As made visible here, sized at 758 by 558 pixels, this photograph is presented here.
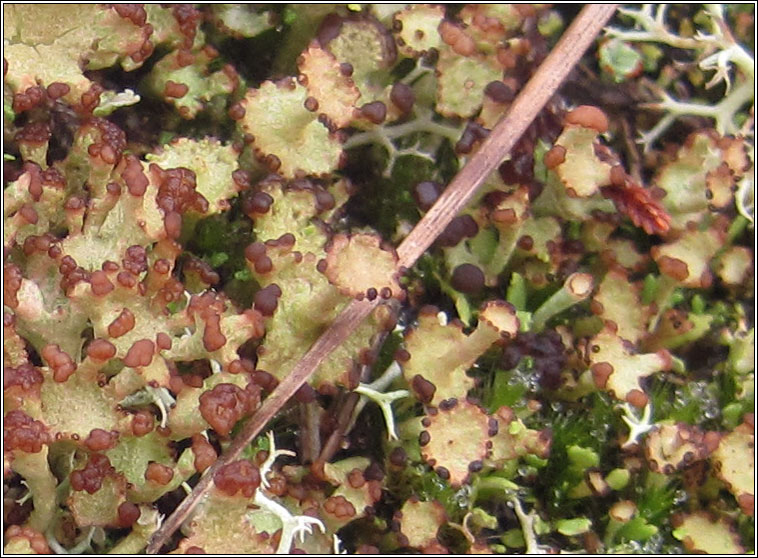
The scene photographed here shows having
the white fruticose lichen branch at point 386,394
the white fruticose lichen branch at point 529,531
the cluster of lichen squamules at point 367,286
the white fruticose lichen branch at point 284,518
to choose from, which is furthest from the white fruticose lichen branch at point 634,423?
the white fruticose lichen branch at point 284,518

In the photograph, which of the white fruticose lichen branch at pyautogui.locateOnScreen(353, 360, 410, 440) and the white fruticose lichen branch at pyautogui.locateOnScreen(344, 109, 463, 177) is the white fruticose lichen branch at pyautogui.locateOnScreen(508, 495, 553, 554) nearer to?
the white fruticose lichen branch at pyautogui.locateOnScreen(353, 360, 410, 440)

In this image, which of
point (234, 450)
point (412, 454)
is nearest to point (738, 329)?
point (412, 454)

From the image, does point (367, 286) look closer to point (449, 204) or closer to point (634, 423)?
point (449, 204)

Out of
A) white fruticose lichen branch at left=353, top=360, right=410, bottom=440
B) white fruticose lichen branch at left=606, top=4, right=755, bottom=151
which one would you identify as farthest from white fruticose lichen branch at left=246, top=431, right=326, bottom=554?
white fruticose lichen branch at left=606, top=4, right=755, bottom=151

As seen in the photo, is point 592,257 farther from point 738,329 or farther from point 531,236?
point 738,329

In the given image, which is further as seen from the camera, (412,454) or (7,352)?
(412,454)

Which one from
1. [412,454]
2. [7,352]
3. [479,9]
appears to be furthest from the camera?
[479,9]

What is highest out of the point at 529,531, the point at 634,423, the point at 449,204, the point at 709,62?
the point at 709,62

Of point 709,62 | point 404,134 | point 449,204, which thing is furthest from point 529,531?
point 709,62
